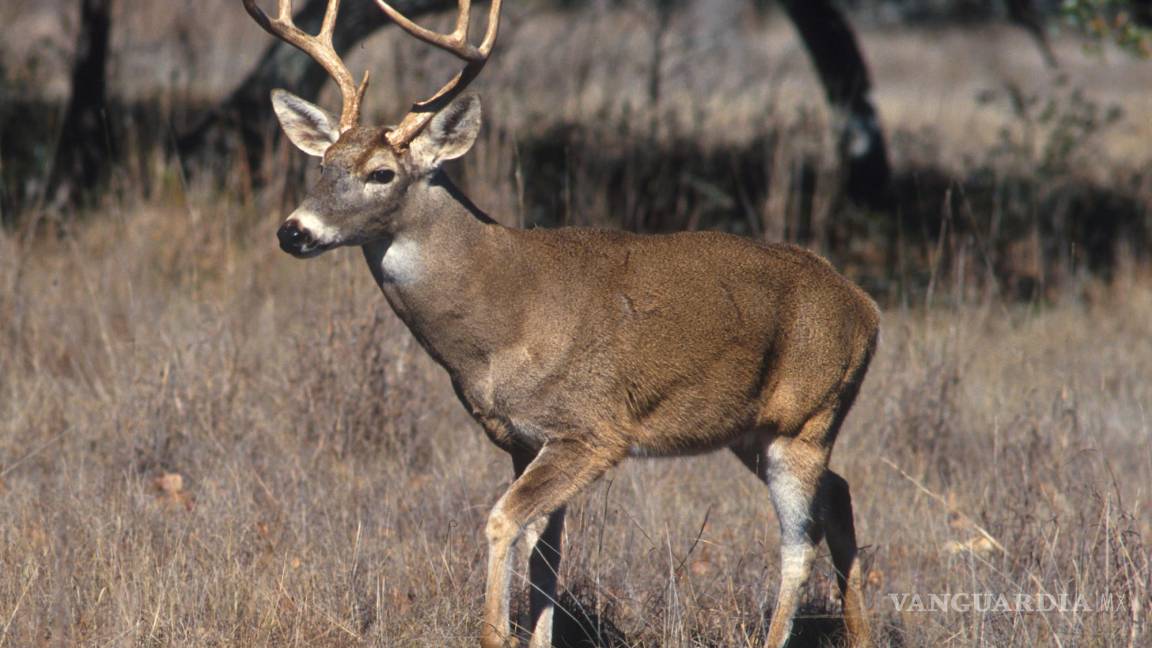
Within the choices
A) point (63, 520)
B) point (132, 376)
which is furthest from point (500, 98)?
point (63, 520)

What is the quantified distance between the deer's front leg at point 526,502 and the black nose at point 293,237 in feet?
3.05

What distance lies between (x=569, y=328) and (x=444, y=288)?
401 millimetres

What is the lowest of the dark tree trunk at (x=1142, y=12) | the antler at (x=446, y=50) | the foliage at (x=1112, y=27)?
the dark tree trunk at (x=1142, y=12)

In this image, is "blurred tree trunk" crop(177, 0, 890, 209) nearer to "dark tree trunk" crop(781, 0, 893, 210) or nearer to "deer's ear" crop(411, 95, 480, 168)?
"dark tree trunk" crop(781, 0, 893, 210)

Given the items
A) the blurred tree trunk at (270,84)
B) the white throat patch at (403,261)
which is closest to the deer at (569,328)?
the white throat patch at (403,261)

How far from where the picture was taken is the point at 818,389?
16.6ft

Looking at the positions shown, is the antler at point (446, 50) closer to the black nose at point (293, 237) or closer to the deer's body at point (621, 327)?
the deer's body at point (621, 327)

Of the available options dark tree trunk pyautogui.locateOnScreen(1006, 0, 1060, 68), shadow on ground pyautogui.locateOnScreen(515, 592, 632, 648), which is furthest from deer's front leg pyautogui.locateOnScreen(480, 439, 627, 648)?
dark tree trunk pyautogui.locateOnScreen(1006, 0, 1060, 68)

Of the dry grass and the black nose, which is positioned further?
the dry grass

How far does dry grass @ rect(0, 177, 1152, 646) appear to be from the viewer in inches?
196

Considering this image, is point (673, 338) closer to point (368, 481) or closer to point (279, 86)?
point (368, 481)

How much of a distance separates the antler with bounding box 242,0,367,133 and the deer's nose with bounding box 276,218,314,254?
1.52 feet

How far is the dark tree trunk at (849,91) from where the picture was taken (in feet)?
39.4

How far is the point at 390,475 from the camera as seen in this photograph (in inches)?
254
